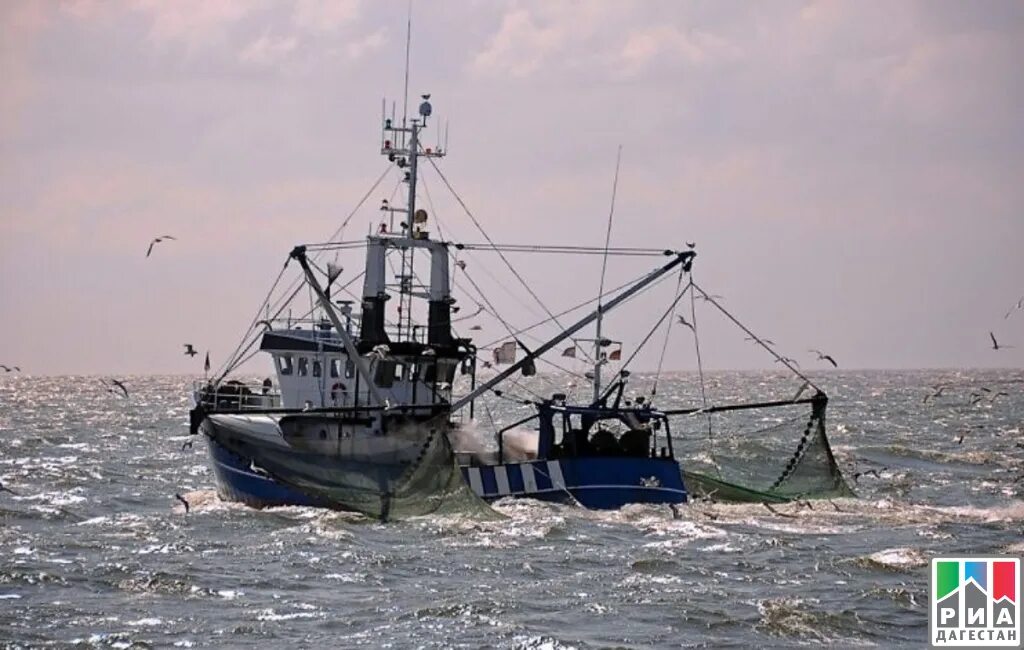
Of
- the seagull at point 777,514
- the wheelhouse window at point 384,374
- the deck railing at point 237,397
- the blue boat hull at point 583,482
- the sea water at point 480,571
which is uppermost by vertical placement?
the wheelhouse window at point 384,374

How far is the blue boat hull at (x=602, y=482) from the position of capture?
137 ft

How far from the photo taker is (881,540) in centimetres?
3700

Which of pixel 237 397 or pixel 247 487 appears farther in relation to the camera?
pixel 237 397

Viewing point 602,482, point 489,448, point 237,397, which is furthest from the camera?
point 489,448

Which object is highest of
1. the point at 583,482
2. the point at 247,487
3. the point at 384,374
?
the point at 384,374

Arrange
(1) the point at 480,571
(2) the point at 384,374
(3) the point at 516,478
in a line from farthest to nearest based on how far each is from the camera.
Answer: (2) the point at 384,374 < (3) the point at 516,478 < (1) the point at 480,571

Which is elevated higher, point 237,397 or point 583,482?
point 237,397

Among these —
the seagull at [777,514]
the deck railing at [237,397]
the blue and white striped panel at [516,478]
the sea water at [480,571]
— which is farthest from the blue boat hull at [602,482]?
the deck railing at [237,397]

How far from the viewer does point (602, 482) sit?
4169 cm

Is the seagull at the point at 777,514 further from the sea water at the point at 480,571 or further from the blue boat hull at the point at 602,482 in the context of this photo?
the blue boat hull at the point at 602,482

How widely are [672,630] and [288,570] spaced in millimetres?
8962

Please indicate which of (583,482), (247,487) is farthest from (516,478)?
(247,487)

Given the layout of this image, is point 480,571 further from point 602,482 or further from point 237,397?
point 237,397

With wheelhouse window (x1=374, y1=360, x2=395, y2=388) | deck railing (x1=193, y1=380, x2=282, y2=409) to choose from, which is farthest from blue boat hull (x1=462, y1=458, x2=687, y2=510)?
deck railing (x1=193, y1=380, x2=282, y2=409)
